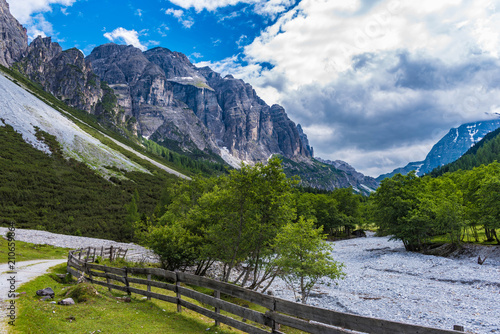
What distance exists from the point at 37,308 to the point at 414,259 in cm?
5050

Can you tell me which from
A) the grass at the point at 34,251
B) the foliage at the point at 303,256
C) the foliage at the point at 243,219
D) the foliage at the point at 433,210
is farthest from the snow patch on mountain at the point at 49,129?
the foliage at the point at 303,256

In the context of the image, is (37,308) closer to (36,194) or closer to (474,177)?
(474,177)

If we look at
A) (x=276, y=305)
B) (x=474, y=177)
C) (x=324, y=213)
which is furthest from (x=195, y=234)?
(x=324, y=213)

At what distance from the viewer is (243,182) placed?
74.2 ft

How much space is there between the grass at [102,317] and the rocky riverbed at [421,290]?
1410cm

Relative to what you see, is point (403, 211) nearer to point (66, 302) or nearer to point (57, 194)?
point (66, 302)

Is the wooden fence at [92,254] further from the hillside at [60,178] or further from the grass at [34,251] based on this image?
the hillside at [60,178]

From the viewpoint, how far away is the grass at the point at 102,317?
A: 349 inches

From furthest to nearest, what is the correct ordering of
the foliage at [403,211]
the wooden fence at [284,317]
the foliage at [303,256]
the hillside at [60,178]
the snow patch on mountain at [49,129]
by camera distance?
the snow patch on mountain at [49,129]
the hillside at [60,178]
the foliage at [403,211]
the foliage at [303,256]
the wooden fence at [284,317]

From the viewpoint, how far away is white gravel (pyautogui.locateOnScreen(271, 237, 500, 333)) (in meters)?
21.3

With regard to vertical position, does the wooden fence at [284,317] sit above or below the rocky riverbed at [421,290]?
above

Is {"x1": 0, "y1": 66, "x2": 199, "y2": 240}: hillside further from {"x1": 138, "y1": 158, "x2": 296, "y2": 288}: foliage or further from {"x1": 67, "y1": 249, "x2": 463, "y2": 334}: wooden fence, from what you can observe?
{"x1": 67, "y1": 249, "x2": 463, "y2": 334}: wooden fence

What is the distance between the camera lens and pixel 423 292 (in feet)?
92.9

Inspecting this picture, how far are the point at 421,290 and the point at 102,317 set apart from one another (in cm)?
3183
